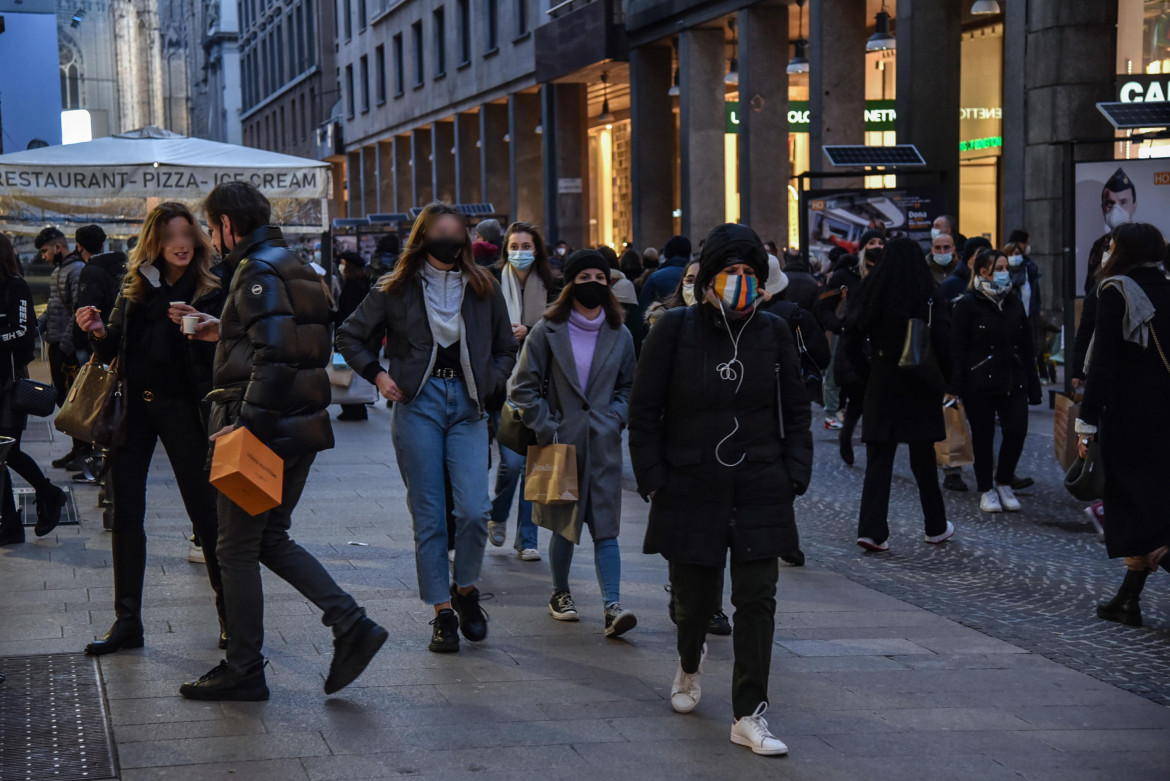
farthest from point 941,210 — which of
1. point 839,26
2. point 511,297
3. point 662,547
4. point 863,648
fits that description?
point 662,547

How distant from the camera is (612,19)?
96.0 ft

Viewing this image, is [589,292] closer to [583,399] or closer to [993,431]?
[583,399]

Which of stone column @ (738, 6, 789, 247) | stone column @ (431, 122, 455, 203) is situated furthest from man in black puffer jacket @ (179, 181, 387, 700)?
stone column @ (431, 122, 455, 203)

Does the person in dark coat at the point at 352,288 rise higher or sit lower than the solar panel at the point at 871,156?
lower

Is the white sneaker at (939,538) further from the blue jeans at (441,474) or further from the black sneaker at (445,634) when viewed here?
the black sneaker at (445,634)

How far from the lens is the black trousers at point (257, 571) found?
18.2ft

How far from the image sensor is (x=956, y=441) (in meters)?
11.0

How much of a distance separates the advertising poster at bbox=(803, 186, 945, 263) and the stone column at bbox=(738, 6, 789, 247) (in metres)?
6.56

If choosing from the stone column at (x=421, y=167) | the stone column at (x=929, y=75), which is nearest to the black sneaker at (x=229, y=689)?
the stone column at (x=929, y=75)

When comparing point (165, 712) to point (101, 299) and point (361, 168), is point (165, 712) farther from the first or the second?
point (361, 168)

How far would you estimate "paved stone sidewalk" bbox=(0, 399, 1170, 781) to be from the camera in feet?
16.2

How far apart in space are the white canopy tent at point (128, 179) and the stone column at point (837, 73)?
29.9ft

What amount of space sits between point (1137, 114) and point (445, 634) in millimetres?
9350

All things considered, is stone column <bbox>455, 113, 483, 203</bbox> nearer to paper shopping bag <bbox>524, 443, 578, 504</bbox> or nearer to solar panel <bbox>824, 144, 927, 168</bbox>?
solar panel <bbox>824, 144, 927, 168</bbox>
